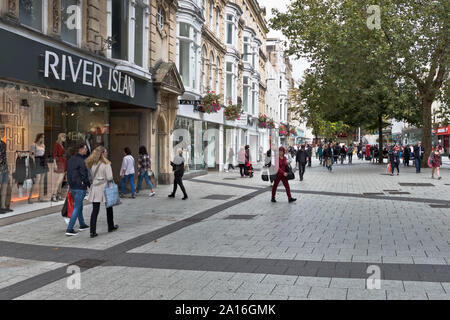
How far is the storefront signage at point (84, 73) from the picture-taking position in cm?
1038

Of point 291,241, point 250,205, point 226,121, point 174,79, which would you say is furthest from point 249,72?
point 291,241

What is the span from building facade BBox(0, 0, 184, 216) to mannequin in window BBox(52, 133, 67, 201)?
3 centimetres

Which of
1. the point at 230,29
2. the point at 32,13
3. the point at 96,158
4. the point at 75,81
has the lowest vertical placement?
the point at 96,158

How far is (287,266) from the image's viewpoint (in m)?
6.01

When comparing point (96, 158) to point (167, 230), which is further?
point (167, 230)

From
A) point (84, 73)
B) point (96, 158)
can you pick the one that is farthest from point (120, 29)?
point (96, 158)

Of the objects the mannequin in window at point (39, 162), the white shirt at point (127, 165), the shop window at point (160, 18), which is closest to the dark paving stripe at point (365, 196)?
the white shirt at point (127, 165)

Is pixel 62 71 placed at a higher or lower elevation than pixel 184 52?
lower

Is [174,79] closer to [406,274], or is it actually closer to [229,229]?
[229,229]

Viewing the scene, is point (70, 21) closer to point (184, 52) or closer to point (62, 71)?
point (62, 71)

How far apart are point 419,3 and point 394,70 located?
422cm

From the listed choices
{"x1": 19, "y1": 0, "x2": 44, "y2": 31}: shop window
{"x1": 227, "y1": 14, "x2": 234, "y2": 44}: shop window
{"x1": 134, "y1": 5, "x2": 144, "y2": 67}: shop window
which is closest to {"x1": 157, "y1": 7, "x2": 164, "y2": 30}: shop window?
{"x1": 134, "y1": 5, "x2": 144, "y2": 67}: shop window

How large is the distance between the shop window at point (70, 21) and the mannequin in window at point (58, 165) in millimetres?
2649

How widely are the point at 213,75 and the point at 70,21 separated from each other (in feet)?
50.1
